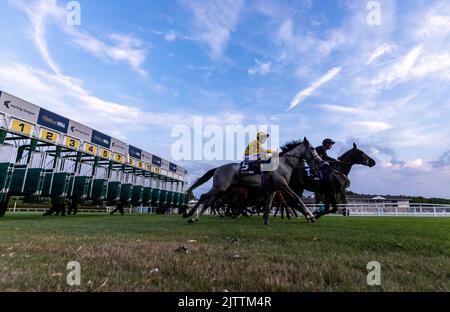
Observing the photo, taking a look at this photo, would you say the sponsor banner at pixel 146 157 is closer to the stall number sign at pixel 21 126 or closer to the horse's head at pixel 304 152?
the stall number sign at pixel 21 126

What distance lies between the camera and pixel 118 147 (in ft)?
86.7

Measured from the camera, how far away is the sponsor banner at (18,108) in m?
15.5

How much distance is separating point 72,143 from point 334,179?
18.0 m

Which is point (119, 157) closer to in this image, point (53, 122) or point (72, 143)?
point (72, 143)

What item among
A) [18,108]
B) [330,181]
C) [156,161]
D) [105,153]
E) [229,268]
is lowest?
[229,268]

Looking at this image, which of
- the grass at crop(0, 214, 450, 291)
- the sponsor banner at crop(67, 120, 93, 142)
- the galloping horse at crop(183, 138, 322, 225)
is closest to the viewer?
the grass at crop(0, 214, 450, 291)

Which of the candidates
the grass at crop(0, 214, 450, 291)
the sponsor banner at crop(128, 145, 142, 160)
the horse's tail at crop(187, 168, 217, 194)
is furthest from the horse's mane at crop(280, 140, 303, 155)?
the sponsor banner at crop(128, 145, 142, 160)

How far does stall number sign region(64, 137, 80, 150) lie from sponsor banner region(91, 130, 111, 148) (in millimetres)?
2411

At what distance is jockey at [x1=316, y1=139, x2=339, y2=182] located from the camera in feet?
33.1

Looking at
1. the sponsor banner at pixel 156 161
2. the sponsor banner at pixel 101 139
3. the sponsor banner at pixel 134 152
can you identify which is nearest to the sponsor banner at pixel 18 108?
the sponsor banner at pixel 101 139

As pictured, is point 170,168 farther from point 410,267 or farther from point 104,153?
point 410,267

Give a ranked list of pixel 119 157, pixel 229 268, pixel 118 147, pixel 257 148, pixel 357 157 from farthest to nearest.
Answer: pixel 118 147, pixel 119 157, pixel 357 157, pixel 257 148, pixel 229 268

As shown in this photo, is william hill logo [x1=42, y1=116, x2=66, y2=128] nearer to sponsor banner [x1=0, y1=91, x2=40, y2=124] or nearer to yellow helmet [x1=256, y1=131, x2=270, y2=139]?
sponsor banner [x1=0, y1=91, x2=40, y2=124]

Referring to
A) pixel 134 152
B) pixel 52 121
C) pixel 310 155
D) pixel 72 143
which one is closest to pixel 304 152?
pixel 310 155
